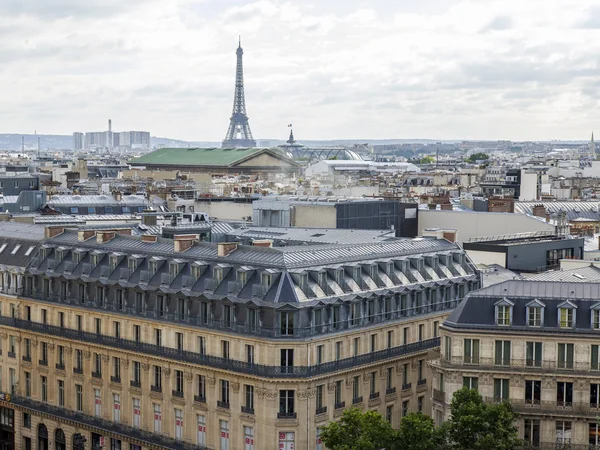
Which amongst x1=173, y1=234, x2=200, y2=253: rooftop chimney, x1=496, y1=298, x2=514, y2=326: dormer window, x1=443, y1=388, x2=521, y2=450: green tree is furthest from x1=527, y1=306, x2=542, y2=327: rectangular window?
x1=173, y1=234, x2=200, y2=253: rooftop chimney

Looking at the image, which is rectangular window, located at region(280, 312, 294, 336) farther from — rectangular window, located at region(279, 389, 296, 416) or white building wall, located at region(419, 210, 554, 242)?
white building wall, located at region(419, 210, 554, 242)

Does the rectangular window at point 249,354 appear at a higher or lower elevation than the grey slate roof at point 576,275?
lower

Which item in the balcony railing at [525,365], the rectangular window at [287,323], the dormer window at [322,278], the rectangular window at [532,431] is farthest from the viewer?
the dormer window at [322,278]

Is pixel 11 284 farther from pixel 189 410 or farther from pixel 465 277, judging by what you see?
pixel 465 277

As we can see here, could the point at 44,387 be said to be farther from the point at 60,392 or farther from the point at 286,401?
the point at 286,401

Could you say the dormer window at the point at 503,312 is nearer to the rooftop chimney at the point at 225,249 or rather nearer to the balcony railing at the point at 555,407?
the balcony railing at the point at 555,407


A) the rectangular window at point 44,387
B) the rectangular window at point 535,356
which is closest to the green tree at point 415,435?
the rectangular window at point 535,356

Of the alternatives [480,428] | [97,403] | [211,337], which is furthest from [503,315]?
[97,403]
